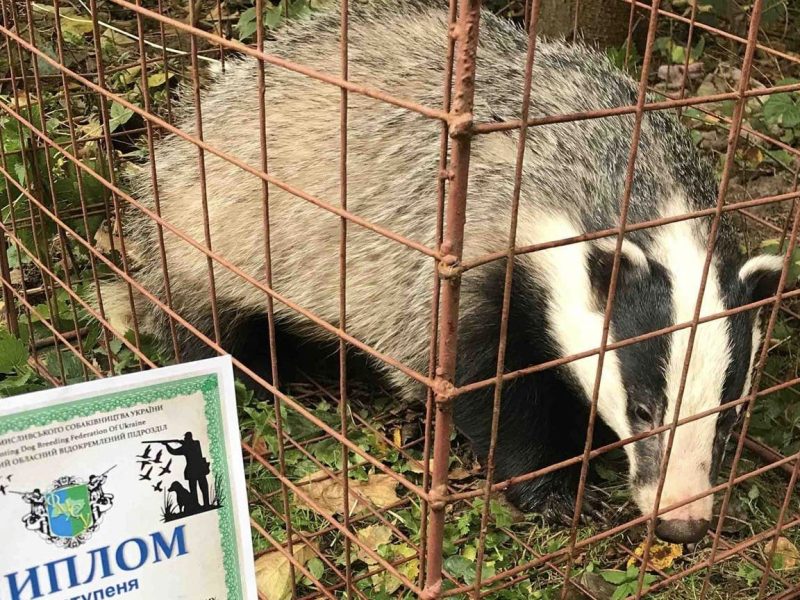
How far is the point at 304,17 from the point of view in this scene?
340 centimetres

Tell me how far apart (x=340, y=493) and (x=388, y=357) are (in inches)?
53.9

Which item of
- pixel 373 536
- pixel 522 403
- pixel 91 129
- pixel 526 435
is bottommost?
pixel 373 536

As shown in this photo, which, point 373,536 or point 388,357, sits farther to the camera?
point 373,536

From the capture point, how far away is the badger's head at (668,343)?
218cm

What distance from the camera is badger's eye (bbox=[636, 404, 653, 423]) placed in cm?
227

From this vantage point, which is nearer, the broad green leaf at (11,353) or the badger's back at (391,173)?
the badger's back at (391,173)

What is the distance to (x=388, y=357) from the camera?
4.89 feet

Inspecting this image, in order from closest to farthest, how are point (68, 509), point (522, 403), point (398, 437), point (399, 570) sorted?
1. point (68, 509)
2. point (399, 570)
3. point (522, 403)
4. point (398, 437)

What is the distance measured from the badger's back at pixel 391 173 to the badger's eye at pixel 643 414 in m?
0.41

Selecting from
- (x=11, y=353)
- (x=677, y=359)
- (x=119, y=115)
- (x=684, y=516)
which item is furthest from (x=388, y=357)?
(x=119, y=115)

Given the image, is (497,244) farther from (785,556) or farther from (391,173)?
(785,556)

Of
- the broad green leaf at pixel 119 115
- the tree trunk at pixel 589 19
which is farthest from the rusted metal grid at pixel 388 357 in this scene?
the tree trunk at pixel 589 19

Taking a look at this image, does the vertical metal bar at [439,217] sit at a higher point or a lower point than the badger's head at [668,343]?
higher

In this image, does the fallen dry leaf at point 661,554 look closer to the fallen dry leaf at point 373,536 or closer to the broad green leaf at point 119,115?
the fallen dry leaf at point 373,536
